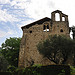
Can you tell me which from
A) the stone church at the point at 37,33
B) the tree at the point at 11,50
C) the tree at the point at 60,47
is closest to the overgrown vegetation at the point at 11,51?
the tree at the point at 11,50

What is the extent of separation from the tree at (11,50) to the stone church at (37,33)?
775 centimetres

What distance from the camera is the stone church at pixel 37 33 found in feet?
76.6

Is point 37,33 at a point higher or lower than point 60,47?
higher

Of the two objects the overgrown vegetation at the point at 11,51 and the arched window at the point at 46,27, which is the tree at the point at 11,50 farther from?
the arched window at the point at 46,27

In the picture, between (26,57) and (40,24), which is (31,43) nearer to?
(26,57)

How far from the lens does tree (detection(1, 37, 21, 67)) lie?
31.0m

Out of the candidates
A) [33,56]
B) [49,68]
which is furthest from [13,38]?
[49,68]

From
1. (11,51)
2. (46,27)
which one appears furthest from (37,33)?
(11,51)

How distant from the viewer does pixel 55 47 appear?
18.7 meters

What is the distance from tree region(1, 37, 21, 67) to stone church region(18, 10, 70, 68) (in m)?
7.75

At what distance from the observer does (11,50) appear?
106 ft

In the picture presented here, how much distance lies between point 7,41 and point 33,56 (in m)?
13.5

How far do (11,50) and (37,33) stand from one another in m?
11.3

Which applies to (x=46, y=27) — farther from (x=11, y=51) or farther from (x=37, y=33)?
(x=11, y=51)
